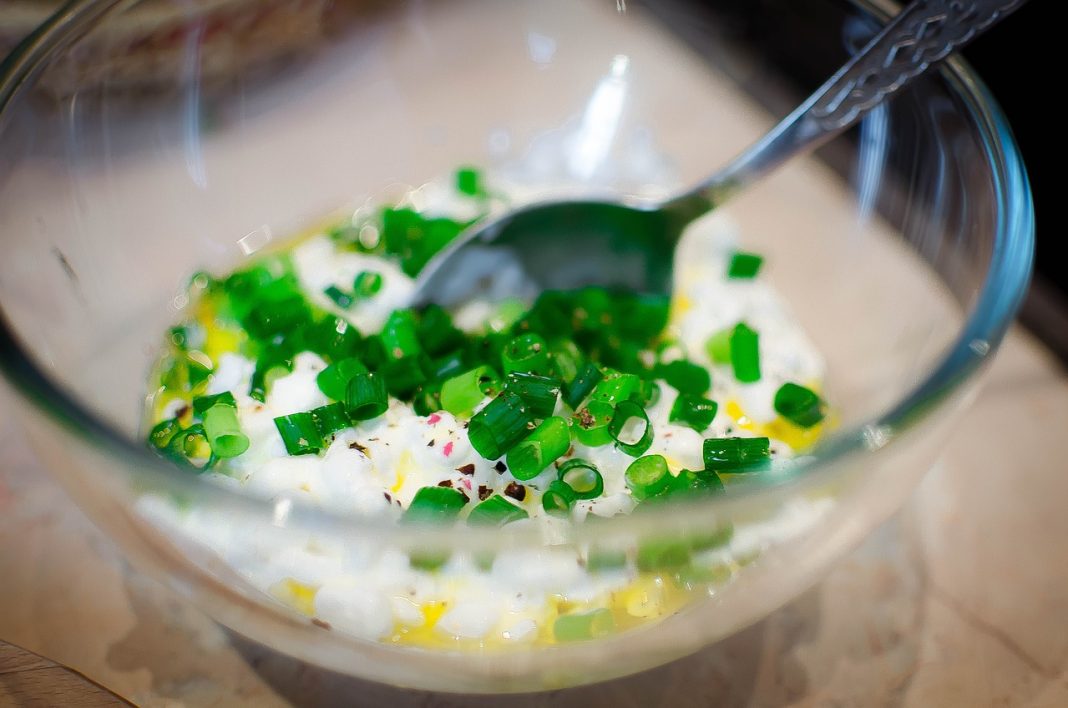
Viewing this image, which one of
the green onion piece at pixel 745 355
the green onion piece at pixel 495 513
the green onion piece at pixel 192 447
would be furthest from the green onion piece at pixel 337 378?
the green onion piece at pixel 745 355

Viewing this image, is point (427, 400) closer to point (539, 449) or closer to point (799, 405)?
point (539, 449)

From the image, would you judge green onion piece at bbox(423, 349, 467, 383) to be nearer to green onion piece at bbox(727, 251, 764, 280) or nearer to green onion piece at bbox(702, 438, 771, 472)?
green onion piece at bbox(702, 438, 771, 472)

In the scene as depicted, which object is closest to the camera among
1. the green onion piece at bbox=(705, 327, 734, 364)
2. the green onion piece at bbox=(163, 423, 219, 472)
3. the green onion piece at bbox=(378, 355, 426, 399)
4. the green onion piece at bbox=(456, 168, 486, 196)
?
the green onion piece at bbox=(163, 423, 219, 472)

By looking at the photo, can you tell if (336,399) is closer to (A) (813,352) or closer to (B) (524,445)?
(B) (524,445)

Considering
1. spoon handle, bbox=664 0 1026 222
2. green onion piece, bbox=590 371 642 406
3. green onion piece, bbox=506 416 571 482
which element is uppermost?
spoon handle, bbox=664 0 1026 222

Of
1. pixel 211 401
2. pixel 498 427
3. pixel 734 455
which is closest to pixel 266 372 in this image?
pixel 211 401

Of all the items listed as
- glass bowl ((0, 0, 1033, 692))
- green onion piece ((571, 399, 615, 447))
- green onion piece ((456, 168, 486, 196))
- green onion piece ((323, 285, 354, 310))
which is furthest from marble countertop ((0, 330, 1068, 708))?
green onion piece ((456, 168, 486, 196))

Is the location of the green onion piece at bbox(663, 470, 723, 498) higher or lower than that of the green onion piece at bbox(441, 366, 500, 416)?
lower
